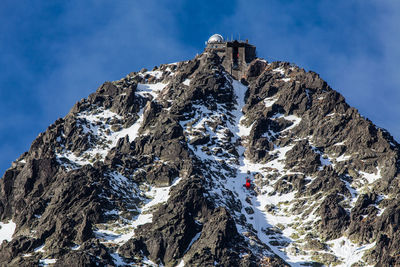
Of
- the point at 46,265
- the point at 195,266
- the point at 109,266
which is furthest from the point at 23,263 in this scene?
the point at 195,266

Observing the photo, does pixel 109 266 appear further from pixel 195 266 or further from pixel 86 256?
pixel 195 266

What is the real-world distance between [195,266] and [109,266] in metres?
21.6

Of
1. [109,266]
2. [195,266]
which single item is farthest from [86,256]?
[195,266]

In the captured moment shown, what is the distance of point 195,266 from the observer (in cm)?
19962

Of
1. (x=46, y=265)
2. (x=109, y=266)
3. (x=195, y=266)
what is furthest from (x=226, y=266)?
(x=46, y=265)

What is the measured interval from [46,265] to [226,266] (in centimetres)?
4457

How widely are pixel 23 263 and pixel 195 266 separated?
43047 millimetres

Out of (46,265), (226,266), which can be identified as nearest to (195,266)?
(226,266)

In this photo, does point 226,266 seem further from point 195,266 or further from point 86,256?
point 86,256

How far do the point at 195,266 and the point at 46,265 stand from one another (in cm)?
3683

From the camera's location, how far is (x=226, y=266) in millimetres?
199625

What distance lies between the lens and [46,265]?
195875 millimetres

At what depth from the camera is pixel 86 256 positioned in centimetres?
19212

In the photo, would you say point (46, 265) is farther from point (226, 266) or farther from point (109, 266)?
point (226, 266)
